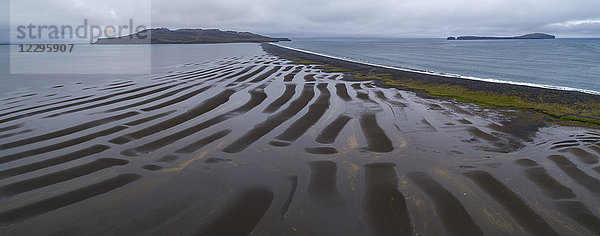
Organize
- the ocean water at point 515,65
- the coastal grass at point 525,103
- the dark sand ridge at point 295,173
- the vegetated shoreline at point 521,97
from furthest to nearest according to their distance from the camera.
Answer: the ocean water at point 515,65, the vegetated shoreline at point 521,97, the coastal grass at point 525,103, the dark sand ridge at point 295,173

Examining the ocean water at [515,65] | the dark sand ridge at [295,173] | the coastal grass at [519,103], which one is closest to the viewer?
the dark sand ridge at [295,173]

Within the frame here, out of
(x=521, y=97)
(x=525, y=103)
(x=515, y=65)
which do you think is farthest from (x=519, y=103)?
(x=515, y=65)

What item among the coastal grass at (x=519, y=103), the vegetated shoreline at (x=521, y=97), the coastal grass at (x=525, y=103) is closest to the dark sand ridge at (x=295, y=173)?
the coastal grass at (x=525, y=103)

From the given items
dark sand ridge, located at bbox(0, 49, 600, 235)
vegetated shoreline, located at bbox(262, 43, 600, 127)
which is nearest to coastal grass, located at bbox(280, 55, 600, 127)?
vegetated shoreline, located at bbox(262, 43, 600, 127)

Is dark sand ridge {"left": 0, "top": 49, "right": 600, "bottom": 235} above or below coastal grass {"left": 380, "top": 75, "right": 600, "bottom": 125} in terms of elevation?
below

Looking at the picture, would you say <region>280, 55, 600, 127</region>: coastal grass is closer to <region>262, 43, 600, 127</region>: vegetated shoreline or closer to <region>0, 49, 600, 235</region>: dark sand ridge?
<region>262, 43, 600, 127</region>: vegetated shoreline

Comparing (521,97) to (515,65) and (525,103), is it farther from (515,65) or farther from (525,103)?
(515,65)

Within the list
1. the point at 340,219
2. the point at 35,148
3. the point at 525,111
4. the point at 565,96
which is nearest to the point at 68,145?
the point at 35,148

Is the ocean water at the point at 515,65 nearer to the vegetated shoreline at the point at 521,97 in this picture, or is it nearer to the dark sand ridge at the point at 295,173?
the vegetated shoreline at the point at 521,97

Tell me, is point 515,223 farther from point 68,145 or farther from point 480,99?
point 480,99
